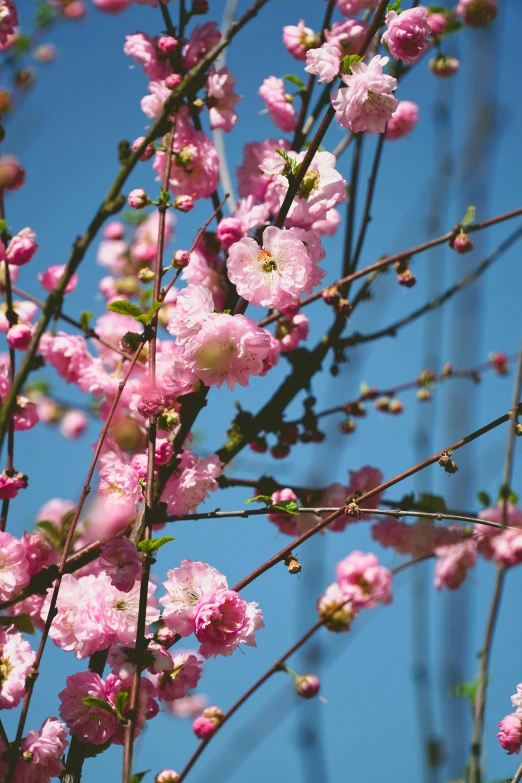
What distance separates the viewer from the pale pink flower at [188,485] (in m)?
1.98

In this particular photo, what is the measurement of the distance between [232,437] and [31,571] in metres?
0.73

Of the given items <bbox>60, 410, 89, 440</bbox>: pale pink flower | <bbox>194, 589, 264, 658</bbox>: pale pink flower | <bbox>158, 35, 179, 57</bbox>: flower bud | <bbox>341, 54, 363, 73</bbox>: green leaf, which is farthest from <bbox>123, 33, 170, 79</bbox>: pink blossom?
<bbox>60, 410, 89, 440</bbox>: pale pink flower

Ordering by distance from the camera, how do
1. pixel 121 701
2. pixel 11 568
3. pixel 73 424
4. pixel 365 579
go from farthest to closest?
pixel 73 424 < pixel 365 579 < pixel 11 568 < pixel 121 701

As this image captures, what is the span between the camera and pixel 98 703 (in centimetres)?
155

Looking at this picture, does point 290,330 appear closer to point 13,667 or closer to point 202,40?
point 202,40

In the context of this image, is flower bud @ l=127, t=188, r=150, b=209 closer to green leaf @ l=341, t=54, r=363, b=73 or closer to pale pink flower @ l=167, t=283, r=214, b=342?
pale pink flower @ l=167, t=283, r=214, b=342

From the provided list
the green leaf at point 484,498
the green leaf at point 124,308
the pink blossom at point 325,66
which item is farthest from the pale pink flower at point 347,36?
the green leaf at point 484,498

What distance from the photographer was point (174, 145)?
7.89 ft

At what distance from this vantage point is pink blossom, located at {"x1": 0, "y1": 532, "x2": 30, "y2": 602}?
1.91m


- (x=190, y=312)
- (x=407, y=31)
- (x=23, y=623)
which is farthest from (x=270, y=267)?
(x=23, y=623)

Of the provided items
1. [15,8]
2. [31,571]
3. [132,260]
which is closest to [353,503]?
[31,571]

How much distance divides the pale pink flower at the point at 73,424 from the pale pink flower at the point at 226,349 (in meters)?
3.85

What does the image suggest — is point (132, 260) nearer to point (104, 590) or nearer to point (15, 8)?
point (15, 8)

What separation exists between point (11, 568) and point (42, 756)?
0.46 m
